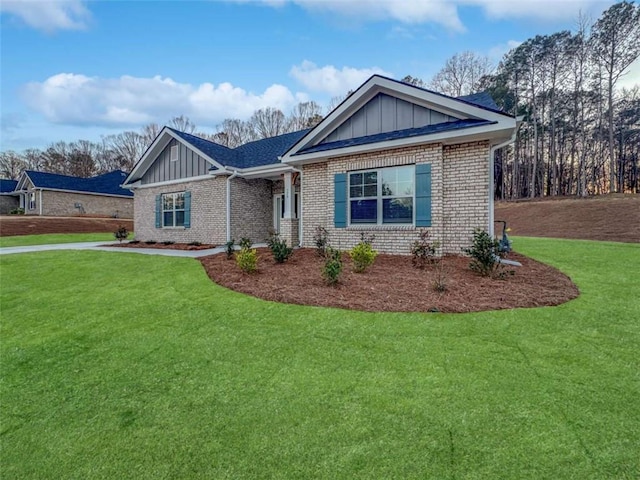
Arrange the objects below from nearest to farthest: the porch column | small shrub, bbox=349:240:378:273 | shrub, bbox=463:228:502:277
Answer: shrub, bbox=463:228:502:277 → small shrub, bbox=349:240:378:273 → the porch column

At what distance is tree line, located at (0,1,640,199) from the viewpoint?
82.9 ft

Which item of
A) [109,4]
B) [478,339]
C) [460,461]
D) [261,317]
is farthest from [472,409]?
[109,4]

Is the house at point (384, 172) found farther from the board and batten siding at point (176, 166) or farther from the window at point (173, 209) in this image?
the window at point (173, 209)

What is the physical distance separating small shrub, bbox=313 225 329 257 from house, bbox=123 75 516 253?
0.20 metres

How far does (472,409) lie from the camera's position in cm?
241

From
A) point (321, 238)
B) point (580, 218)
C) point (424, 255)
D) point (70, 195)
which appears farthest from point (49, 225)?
point (580, 218)

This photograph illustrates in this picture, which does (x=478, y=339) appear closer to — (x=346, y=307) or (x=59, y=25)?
(x=346, y=307)

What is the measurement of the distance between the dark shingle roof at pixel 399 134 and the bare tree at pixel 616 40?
26.7 m

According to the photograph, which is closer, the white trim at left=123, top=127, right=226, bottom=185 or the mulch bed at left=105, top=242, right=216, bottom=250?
the mulch bed at left=105, top=242, right=216, bottom=250

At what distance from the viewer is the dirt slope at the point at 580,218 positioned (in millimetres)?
18516

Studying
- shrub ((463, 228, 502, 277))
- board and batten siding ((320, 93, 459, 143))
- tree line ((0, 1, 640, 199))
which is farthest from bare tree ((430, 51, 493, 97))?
shrub ((463, 228, 502, 277))

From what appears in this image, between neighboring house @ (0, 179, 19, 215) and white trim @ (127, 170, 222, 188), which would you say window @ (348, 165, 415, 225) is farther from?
neighboring house @ (0, 179, 19, 215)

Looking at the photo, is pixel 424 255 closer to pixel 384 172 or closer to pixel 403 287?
pixel 403 287

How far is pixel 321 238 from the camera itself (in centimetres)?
1010
